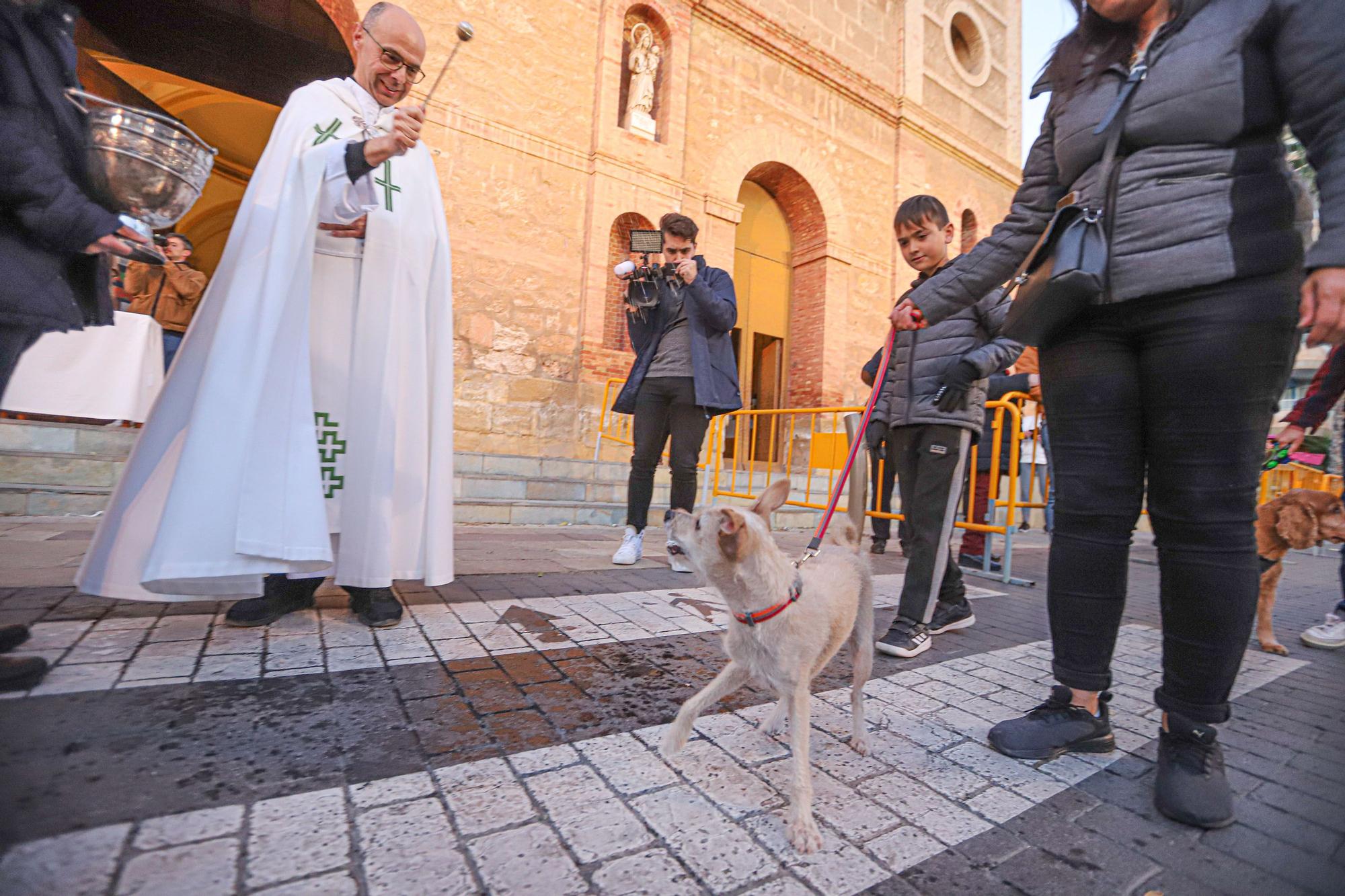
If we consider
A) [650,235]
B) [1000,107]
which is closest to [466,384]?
[650,235]

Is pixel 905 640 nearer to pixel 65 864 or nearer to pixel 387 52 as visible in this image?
pixel 65 864

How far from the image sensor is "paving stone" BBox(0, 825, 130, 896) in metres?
1.10

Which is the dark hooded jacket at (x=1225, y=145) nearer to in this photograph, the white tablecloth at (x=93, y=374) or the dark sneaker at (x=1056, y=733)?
the dark sneaker at (x=1056, y=733)

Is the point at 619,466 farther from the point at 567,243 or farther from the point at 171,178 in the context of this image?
the point at 171,178

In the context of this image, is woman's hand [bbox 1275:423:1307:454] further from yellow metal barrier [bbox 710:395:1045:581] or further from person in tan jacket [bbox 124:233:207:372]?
person in tan jacket [bbox 124:233:207:372]

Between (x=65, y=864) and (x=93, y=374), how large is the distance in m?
6.28

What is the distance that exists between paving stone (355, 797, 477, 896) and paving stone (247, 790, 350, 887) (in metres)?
0.05

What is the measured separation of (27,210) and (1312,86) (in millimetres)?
3294

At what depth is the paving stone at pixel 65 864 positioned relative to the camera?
1.10 m

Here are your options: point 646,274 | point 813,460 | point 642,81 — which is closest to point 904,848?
point 646,274

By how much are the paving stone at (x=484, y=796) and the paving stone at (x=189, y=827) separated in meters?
0.42

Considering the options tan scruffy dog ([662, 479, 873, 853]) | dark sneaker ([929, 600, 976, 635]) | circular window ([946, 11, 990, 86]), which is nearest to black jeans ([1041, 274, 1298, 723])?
tan scruffy dog ([662, 479, 873, 853])

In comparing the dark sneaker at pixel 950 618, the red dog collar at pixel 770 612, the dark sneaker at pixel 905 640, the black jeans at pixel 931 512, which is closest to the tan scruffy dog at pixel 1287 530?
the dark sneaker at pixel 950 618

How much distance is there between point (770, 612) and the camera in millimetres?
1682
